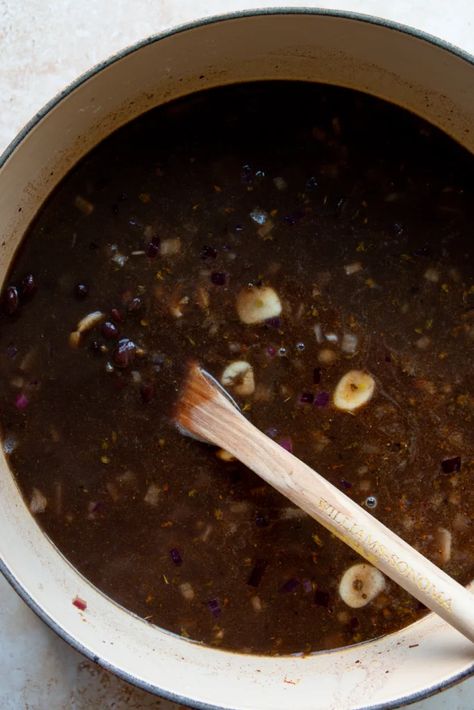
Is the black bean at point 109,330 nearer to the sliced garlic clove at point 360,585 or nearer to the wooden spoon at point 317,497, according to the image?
the wooden spoon at point 317,497

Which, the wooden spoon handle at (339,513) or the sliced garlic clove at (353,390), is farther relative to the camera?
the sliced garlic clove at (353,390)

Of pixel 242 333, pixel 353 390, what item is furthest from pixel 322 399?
pixel 242 333

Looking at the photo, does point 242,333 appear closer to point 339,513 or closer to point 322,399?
point 322,399

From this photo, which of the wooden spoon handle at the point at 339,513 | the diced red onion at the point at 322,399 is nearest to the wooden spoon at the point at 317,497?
the wooden spoon handle at the point at 339,513

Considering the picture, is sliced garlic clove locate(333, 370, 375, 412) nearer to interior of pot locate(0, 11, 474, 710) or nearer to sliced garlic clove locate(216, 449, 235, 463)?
sliced garlic clove locate(216, 449, 235, 463)

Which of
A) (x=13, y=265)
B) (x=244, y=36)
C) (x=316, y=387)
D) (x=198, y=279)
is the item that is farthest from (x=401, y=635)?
(x=244, y=36)
